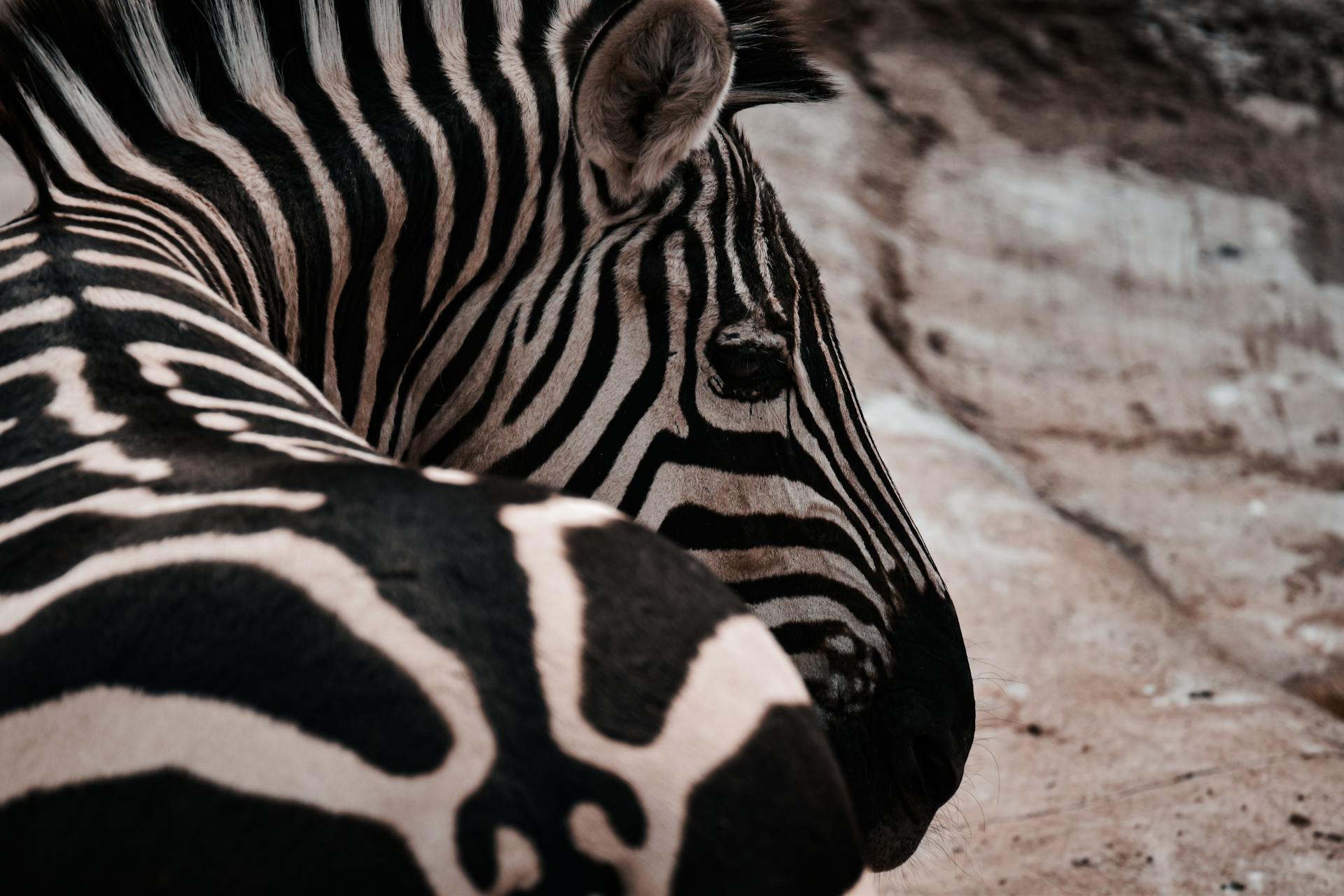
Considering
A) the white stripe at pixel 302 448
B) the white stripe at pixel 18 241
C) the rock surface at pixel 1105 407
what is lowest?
the rock surface at pixel 1105 407

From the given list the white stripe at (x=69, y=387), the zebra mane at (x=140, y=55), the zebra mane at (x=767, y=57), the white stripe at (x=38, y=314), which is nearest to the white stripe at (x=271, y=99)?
the zebra mane at (x=140, y=55)

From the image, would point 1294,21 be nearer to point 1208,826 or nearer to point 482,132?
point 1208,826

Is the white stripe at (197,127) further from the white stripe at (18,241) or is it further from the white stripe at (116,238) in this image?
the white stripe at (18,241)

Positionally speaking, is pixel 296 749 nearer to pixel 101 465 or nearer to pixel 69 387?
pixel 101 465

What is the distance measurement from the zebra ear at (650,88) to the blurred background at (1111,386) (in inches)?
29.6

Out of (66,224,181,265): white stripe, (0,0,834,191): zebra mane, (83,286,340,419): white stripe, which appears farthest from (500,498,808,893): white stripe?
(0,0,834,191): zebra mane

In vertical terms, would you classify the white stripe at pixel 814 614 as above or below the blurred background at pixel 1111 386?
above

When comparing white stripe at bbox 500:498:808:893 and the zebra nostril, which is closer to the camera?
white stripe at bbox 500:498:808:893

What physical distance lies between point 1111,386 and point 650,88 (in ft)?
17.5

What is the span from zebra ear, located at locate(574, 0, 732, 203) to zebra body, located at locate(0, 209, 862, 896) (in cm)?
120

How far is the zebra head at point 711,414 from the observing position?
2285 mm

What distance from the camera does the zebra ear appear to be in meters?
2.25

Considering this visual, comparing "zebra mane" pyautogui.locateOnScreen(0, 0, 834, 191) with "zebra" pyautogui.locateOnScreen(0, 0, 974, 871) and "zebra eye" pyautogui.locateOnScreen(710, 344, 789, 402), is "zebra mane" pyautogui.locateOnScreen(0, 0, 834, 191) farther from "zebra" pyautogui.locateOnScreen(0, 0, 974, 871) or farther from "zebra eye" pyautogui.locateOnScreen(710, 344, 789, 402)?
"zebra eye" pyautogui.locateOnScreen(710, 344, 789, 402)

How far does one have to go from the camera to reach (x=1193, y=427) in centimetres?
667
